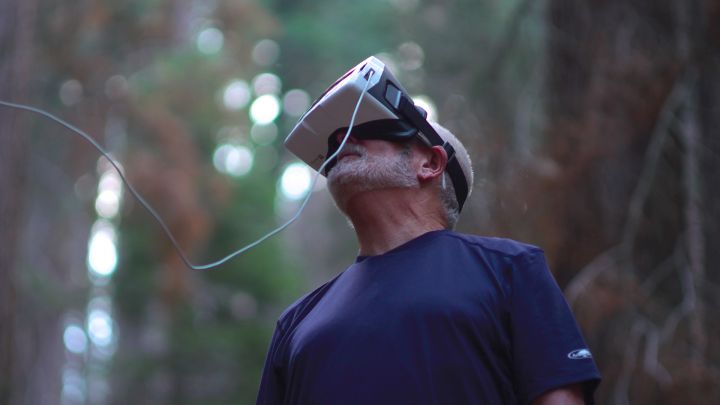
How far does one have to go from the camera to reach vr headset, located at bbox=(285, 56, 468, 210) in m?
2.93

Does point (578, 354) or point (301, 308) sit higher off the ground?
point (301, 308)

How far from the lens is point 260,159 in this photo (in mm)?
26016

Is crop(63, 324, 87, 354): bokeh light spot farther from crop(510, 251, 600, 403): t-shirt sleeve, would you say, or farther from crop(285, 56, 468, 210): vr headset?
crop(510, 251, 600, 403): t-shirt sleeve

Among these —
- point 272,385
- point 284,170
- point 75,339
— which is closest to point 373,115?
point 272,385

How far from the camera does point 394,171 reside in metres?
2.93

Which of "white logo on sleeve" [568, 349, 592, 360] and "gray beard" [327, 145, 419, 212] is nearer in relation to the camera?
"white logo on sleeve" [568, 349, 592, 360]

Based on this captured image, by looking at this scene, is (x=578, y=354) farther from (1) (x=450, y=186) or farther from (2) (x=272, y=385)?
(2) (x=272, y=385)

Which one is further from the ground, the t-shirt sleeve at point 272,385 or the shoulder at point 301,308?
the shoulder at point 301,308

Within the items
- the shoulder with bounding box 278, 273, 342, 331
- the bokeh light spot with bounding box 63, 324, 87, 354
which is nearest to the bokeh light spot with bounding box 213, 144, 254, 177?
the bokeh light spot with bounding box 63, 324, 87, 354

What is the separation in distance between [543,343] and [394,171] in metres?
0.64

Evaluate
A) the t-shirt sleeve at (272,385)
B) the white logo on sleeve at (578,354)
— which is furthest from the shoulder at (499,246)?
the t-shirt sleeve at (272,385)

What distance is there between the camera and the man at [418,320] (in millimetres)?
2545

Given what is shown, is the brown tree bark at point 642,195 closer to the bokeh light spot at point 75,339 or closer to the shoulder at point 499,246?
the shoulder at point 499,246

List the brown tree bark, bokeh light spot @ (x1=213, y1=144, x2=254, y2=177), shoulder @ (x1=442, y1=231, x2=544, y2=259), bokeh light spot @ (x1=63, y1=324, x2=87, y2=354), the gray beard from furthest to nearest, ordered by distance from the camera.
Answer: bokeh light spot @ (x1=63, y1=324, x2=87, y2=354)
bokeh light spot @ (x1=213, y1=144, x2=254, y2=177)
the brown tree bark
the gray beard
shoulder @ (x1=442, y1=231, x2=544, y2=259)
